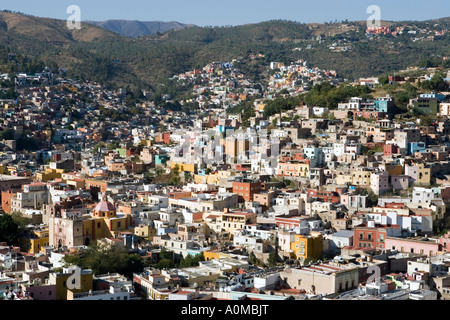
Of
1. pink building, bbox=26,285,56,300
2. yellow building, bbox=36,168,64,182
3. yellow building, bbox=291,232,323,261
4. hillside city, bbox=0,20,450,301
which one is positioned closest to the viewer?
pink building, bbox=26,285,56,300

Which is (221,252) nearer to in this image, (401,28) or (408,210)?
(408,210)

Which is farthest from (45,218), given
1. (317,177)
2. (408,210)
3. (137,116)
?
(137,116)

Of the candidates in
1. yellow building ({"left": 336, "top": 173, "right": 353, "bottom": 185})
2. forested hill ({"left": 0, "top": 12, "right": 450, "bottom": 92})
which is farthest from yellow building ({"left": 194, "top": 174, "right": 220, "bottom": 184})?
forested hill ({"left": 0, "top": 12, "right": 450, "bottom": 92})

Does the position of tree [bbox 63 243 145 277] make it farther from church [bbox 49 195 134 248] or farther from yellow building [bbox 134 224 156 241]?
yellow building [bbox 134 224 156 241]

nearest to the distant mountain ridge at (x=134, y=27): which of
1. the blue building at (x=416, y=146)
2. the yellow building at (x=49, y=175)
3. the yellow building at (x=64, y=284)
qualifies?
the yellow building at (x=49, y=175)

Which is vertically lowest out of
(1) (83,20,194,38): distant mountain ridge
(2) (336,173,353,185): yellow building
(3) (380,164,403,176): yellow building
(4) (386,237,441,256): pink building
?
(4) (386,237,441,256): pink building

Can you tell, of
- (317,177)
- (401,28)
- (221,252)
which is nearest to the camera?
(221,252)
